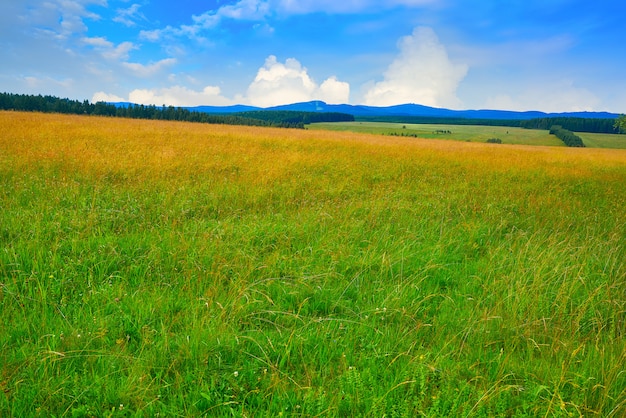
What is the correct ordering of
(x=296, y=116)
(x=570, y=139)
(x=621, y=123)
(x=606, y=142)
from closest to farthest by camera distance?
(x=621, y=123) < (x=570, y=139) < (x=606, y=142) < (x=296, y=116)

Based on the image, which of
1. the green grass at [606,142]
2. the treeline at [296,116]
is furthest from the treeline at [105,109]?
the green grass at [606,142]

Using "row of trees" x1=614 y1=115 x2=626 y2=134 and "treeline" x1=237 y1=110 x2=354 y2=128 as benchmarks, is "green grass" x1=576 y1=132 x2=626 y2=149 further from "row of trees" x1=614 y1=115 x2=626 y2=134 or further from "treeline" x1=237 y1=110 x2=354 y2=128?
"treeline" x1=237 y1=110 x2=354 y2=128

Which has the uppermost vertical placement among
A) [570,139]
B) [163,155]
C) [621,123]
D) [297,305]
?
[570,139]

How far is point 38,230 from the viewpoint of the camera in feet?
15.1

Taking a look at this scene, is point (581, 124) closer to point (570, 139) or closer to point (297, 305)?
point (570, 139)

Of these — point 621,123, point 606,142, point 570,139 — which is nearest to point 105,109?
point 621,123

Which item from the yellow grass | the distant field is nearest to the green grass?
the distant field

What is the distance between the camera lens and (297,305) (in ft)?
11.1

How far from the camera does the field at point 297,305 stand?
7.35ft

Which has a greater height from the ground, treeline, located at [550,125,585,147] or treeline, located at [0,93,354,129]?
treeline, located at [0,93,354,129]

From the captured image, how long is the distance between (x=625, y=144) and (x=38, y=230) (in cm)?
7997

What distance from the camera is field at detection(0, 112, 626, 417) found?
2.24m

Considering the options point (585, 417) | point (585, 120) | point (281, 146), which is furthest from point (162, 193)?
point (585, 120)

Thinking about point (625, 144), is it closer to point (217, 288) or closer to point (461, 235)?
point (461, 235)
